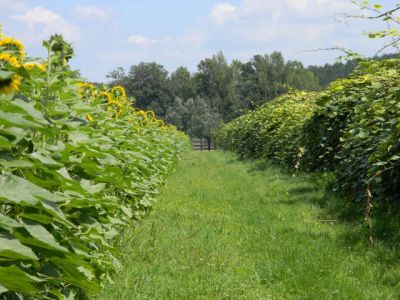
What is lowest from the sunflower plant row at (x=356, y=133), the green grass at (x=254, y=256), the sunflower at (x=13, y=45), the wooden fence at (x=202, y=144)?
the wooden fence at (x=202, y=144)

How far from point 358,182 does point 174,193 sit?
4015 mm

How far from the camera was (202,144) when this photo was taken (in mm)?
58656

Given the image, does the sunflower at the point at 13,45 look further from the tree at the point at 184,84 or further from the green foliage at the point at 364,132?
the tree at the point at 184,84

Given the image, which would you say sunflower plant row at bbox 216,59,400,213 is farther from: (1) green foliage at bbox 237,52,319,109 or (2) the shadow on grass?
(1) green foliage at bbox 237,52,319,109

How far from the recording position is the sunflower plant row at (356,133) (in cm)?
592

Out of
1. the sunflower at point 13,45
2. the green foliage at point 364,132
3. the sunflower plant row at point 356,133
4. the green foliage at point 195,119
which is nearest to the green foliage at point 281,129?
the sunflower plant row at point 356,133

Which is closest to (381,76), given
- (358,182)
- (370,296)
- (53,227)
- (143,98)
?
(358,182)

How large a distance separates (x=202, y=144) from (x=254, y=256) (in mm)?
52982

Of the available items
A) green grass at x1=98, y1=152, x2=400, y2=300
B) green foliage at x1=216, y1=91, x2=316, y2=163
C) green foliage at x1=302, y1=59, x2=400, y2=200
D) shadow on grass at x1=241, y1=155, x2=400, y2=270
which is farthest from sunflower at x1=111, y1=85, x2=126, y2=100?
green foliage at x1=216, y1=91, x2=316, y2=163

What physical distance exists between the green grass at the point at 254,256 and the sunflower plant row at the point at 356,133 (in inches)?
21.5

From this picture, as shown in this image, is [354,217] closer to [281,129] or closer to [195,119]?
[281,129]

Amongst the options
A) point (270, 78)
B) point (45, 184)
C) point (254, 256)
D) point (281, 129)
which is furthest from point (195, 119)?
point (45, 184)

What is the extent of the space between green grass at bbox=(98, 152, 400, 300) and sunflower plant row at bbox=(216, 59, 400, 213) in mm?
545

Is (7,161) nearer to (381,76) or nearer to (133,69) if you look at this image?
(381,76)
